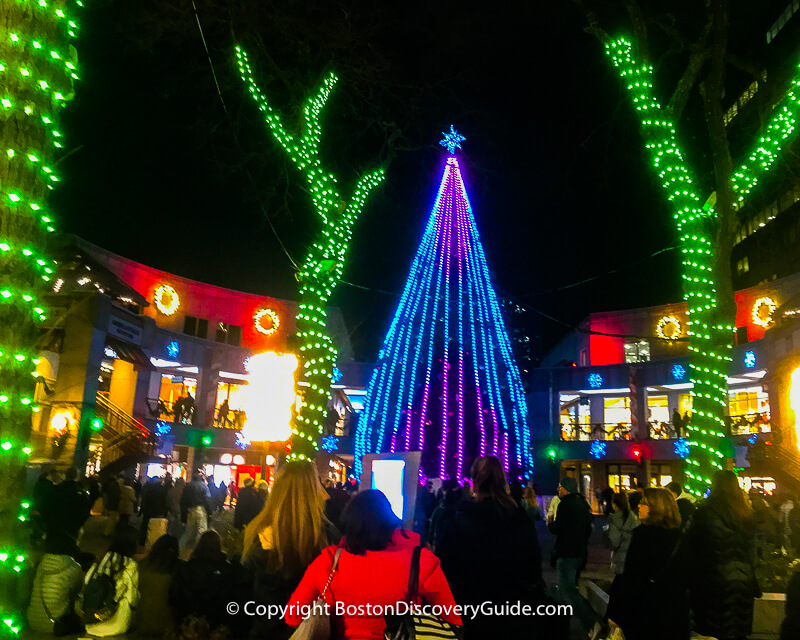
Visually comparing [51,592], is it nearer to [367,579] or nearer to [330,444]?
[367,579]

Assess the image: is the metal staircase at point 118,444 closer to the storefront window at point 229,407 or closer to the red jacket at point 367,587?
A: the storefront window at point 229,407

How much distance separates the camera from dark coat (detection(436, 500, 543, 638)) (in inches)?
158

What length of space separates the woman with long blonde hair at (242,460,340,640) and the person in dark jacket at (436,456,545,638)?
2.86 ft

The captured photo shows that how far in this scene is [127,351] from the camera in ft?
79.9

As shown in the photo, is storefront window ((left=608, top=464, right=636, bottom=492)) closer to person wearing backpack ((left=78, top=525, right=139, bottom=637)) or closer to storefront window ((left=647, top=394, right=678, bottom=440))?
storefront window ((left=647, top=394, right=678, bottom=440))

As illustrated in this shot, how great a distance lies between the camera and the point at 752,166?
10.8 m

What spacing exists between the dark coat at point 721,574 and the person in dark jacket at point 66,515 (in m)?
6.11

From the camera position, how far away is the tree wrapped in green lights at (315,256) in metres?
13.5

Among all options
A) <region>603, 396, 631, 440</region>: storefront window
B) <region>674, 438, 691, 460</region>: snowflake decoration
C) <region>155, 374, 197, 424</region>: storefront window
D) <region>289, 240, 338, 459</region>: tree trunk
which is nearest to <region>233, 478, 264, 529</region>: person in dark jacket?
<region>289, 240, 338, 459</region>: tree trunk

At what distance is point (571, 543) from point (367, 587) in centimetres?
555

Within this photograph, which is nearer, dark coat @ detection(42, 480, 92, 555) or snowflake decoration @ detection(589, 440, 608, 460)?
dark coat @ detection(42, 480, 92, 555)

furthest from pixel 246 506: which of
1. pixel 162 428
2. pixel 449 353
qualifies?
pixel 162 428

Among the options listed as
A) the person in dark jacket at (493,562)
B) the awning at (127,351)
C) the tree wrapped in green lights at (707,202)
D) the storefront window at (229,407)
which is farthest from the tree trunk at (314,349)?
the storefront window at (229,407)

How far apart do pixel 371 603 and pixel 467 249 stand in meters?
20.3
